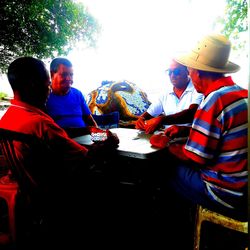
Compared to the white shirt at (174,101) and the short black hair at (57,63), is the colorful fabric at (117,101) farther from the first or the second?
the short black hair at (57,63)

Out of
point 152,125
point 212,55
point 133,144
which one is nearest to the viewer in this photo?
point 212,55

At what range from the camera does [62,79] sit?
3273 mm

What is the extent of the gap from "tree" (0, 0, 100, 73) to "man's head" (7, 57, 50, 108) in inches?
318

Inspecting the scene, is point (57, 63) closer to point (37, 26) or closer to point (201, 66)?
point (201, 66)

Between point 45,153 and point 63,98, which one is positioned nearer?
point 45,153

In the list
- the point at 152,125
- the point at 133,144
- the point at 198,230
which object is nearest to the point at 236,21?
the point at 152,125

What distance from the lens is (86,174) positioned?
217cm

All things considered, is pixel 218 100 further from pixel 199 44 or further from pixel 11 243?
pixel 11 243

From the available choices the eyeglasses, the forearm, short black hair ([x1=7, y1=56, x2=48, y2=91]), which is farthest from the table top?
the eyeglasses

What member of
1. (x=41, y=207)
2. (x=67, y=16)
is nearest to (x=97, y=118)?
(x=41, y=207)

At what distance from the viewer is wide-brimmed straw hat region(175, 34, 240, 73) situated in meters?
2.01

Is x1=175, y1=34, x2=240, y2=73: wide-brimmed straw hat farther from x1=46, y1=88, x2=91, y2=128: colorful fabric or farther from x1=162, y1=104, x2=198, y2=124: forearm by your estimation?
x1=46, y1=88, x2=91, y2=128: colorful fabric

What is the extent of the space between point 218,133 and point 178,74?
181cm

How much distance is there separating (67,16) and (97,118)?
7.27 metres
